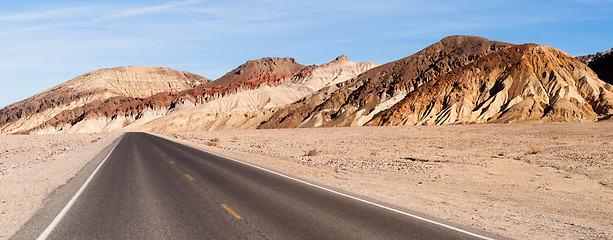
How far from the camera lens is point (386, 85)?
315 ft

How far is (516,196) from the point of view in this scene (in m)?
11.0

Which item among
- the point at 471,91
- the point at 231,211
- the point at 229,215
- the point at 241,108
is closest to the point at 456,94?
the point at 471,91

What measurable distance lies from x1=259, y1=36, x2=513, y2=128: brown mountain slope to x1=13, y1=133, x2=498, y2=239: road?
74437mm

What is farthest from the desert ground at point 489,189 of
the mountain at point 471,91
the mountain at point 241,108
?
the mountain at point 241,108

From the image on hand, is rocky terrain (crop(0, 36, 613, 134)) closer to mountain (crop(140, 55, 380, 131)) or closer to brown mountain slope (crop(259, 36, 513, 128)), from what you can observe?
brown mountain slope (crop(259, 36, 513, 128))

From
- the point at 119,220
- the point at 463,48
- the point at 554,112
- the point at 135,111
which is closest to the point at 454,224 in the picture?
the point at 119,220

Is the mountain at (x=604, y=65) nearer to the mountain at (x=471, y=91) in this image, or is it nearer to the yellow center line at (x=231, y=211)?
the mountain at (x=471, y=91)

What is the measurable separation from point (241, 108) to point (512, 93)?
360ft

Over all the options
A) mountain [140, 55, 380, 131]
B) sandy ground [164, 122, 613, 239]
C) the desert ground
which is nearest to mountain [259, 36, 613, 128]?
mountain [140, 55, 380, 131]

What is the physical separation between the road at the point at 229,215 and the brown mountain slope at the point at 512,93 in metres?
58.8

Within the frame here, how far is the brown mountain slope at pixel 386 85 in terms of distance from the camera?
8831cm

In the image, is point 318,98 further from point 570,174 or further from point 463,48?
point 570,174

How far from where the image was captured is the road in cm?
659

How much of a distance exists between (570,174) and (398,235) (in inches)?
498
